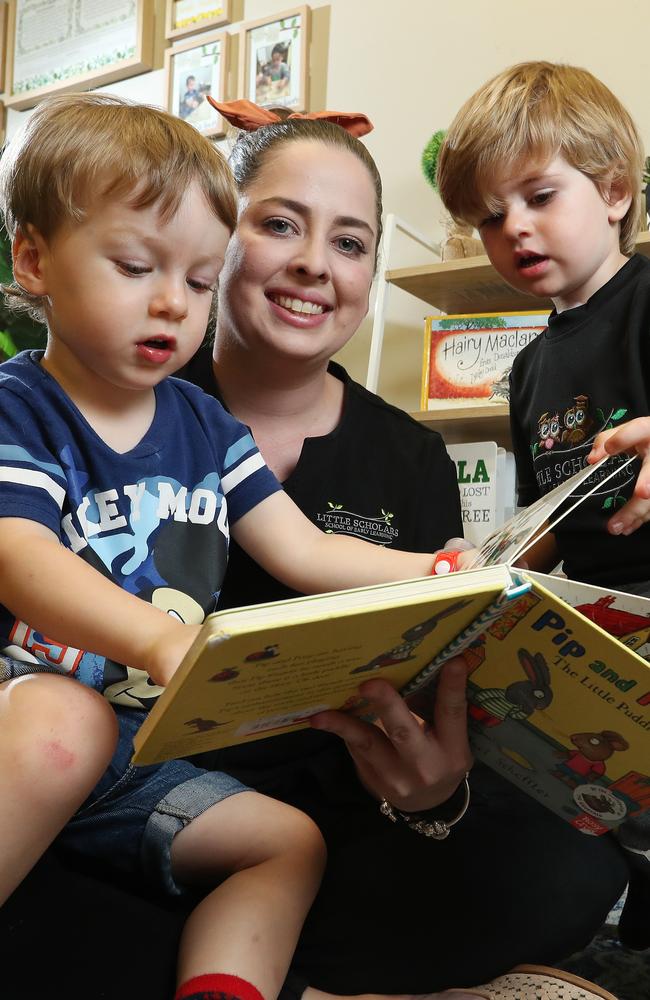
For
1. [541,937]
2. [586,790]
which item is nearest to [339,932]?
[541,937]

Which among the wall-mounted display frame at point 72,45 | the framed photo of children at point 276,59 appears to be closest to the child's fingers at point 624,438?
the framed photo of children at point 276,59

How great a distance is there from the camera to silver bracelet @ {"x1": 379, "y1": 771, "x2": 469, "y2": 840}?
0.90 metres

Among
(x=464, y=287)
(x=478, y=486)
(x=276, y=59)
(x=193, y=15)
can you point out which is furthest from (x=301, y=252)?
(x=193, y=15)

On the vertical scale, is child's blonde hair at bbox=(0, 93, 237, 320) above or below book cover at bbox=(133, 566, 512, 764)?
above

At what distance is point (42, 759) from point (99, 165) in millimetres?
516

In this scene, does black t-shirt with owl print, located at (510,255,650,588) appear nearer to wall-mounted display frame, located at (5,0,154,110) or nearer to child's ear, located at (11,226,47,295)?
child's ear, located at (11,226,47,295)

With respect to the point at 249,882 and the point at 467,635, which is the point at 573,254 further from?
the point at 249,882

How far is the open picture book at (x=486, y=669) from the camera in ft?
1.73

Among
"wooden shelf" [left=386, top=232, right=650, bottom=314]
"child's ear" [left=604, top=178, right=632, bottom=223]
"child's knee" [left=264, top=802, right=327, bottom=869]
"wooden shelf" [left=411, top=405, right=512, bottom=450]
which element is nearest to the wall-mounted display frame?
"wooden shelf" [left=386, top=232, right=650, bottom=314]

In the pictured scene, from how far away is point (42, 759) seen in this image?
2.26 feet

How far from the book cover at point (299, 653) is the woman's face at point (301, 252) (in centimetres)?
62

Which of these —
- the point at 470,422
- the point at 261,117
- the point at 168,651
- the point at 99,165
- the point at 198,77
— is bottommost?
the point at 470,422

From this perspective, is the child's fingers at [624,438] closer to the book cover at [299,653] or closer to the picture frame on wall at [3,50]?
the book cover at [299,653]

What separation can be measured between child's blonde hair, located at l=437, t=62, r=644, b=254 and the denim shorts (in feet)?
2.67
